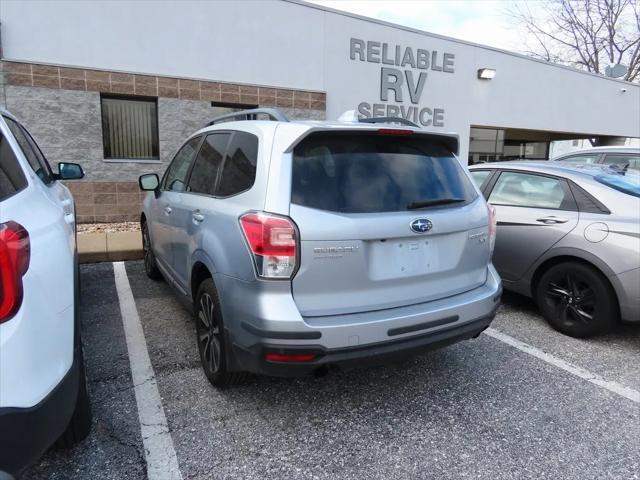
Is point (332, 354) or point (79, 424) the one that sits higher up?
point (332, 354)

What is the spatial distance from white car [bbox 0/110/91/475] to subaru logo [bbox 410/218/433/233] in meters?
1.73

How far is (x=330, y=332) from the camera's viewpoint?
2303 mm

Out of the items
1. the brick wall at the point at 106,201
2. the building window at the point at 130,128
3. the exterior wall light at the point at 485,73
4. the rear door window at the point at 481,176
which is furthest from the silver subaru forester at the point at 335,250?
the exterior wall light at the point at 485,73

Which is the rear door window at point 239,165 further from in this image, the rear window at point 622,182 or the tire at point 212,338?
the rear window at point 622,182

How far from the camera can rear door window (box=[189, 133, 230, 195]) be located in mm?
3168

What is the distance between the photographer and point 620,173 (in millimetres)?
4375

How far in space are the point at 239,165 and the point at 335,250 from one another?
92cm

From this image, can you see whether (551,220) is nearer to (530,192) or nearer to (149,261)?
(530,192)

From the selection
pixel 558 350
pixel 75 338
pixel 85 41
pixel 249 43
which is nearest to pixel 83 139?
pixel 85 41

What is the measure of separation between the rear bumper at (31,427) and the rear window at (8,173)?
0.79 metres

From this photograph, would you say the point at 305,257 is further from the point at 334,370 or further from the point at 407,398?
the point at 407,398

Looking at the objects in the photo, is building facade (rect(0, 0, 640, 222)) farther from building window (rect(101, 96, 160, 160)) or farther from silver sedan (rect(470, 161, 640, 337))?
silver sedan (rect(470, 161, 640, 337))

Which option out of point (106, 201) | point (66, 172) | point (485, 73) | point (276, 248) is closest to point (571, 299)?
point (276, 248)

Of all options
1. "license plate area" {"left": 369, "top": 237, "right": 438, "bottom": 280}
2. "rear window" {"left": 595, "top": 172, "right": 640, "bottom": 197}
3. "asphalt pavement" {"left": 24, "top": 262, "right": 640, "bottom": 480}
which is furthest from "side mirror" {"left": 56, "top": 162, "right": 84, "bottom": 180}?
"rear window" {"left": 595, "top": 172, "right": 640, "bottom": 197}
